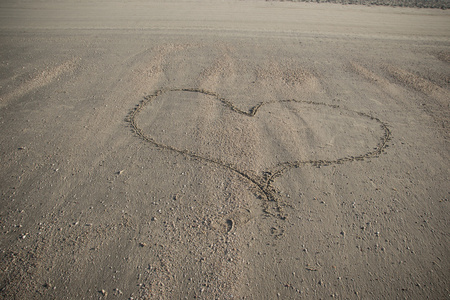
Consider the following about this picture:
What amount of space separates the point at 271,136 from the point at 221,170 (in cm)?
131

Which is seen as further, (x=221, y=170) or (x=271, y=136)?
(x=271, y=136)

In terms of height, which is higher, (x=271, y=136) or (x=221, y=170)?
(x=271, y=136)

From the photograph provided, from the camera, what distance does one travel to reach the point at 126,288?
282 cm

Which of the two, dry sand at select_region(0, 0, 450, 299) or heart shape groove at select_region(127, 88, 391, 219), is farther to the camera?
heart shape groove at select_region(127, 88, 391, 219)

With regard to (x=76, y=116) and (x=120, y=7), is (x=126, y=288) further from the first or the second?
(x=120, y=7)

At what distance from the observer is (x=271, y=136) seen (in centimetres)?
501

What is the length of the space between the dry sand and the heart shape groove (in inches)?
1.2

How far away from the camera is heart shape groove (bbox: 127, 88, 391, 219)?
4064mm

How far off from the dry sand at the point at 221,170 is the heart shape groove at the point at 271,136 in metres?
0.03

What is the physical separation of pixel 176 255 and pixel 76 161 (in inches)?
94.9

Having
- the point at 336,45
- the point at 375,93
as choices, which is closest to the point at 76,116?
the point at 375,93

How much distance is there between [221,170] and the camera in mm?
4254

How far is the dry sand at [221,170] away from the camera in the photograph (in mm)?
3008

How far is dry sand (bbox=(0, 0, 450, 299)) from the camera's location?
9.87ft
